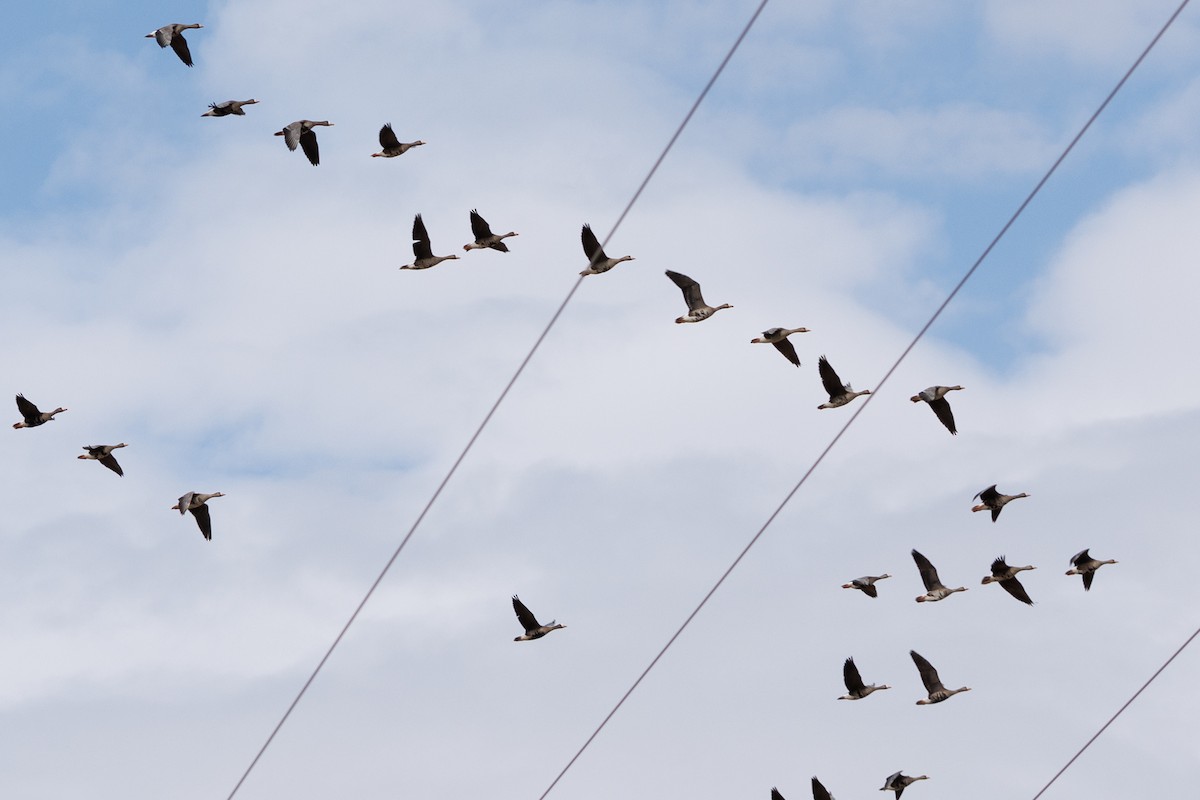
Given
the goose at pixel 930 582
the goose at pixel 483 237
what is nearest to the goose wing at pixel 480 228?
the goose at pixel 483 237

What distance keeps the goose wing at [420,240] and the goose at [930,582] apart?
1308 centimetres

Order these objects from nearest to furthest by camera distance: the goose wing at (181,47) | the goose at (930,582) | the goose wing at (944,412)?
the goose wing at (181,47), the goose wing at (944,412), the goose at (930,582)

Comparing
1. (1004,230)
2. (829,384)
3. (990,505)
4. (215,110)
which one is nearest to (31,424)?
(215,110)

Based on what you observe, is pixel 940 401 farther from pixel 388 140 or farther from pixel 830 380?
pixel 388 140

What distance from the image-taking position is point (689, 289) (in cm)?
4862

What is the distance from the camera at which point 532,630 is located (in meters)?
51.2

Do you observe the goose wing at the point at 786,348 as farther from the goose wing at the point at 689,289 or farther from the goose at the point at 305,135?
the goose at the point at 305,135

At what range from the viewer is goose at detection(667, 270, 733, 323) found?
4841 centimetres

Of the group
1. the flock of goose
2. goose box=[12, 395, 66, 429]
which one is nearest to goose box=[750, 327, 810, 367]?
the flock of goose

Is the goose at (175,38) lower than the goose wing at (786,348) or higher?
higher

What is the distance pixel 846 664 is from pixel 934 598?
8.26 feet

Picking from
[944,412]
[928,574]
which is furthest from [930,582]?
[944,412]

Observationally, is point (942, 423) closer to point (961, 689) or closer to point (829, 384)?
point (829, 384)

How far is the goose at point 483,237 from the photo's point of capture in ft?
165
